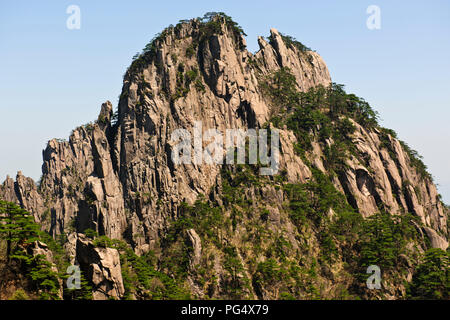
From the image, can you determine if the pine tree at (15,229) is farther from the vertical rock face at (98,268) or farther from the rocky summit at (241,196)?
the rocky summit at (241,196)

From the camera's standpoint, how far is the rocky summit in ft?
249

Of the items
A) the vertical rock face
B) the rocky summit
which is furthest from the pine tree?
the rocky summit

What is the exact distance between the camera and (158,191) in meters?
82.6

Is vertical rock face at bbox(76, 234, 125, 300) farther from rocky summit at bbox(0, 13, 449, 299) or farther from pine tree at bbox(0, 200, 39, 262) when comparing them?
pine tree at bbox(0, 200, 39, 262)

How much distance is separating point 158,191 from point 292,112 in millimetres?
37872

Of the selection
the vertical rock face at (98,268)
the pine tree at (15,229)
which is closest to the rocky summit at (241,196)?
the vertical rock face at (98,268)

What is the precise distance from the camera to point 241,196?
282 feet

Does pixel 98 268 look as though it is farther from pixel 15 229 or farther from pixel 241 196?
pixel 241 196

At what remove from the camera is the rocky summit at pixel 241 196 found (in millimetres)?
75938

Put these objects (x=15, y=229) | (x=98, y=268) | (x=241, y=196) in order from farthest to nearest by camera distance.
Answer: (x=241, y=196) < (x=98, y=268) < (x=15, y=229)

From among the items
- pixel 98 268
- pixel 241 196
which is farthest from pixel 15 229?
pixel 241 196

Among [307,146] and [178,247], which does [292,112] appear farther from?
[178,247]

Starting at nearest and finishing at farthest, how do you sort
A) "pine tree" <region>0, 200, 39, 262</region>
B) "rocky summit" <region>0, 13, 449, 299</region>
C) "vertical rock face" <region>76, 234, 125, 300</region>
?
"pine tree" <region>0, 200, 39, 262</region>
"vertical rock face" <region>76, 234, 125, 300</region>
"rocky summit" <region>0, 13, 449, 299</region>
